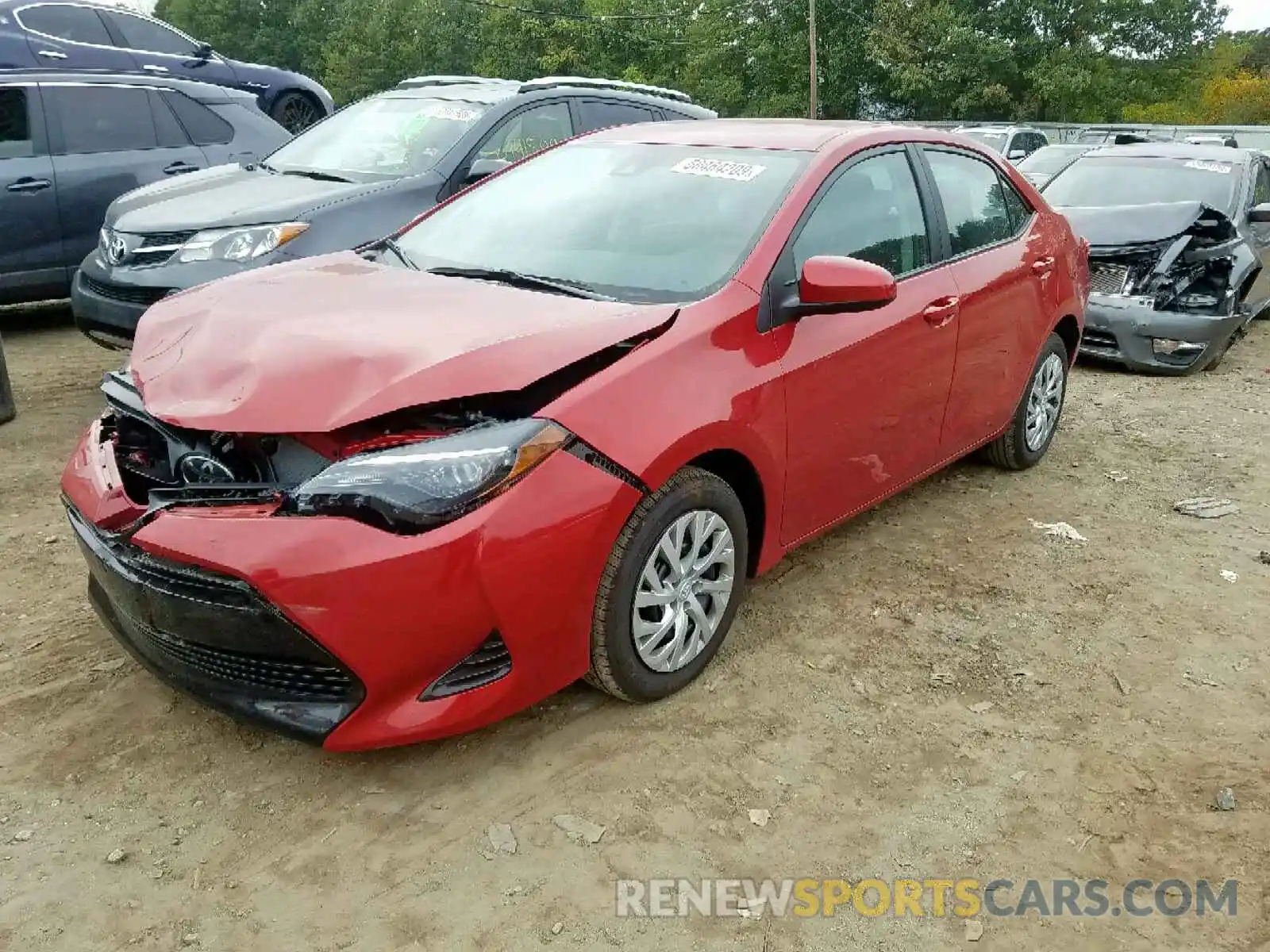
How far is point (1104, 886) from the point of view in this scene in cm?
247

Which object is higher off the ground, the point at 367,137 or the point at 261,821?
the point at 367,137

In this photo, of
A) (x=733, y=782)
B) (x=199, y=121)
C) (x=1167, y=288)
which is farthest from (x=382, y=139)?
(x=1167, y=288)

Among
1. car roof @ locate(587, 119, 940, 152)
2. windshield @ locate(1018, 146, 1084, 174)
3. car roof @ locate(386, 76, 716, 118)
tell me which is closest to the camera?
car roof @ locate(587, 119, 940, 152)

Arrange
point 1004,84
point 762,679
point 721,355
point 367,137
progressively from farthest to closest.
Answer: point 1004,84 < point 367,137 < point 762,679 < point 721,355

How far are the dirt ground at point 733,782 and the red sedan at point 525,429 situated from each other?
26cm

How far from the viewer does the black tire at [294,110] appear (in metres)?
11.4

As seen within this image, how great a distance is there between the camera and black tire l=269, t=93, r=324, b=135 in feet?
37.3

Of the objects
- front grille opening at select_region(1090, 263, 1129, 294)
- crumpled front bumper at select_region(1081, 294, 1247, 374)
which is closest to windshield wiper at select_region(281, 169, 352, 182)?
crumpled front bumper at select_region(1081, 294, 1247, 374)

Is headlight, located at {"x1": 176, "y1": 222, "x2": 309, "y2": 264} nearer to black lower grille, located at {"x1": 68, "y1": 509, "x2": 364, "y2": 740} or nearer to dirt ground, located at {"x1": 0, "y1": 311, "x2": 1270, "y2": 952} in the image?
dirt ground, located at {"x1": 0, "y1": 311, "x2": 1270, "y2": 952}

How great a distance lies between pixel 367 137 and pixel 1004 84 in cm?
3719

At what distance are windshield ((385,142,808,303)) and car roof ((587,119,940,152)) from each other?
6 cm

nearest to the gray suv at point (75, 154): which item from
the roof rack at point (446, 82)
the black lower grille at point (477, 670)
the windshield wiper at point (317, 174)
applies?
the windshield wiper at point (317, 174)

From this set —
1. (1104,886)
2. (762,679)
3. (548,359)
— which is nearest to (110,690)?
(548,359)

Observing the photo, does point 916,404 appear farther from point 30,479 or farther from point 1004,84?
point 1004,84
